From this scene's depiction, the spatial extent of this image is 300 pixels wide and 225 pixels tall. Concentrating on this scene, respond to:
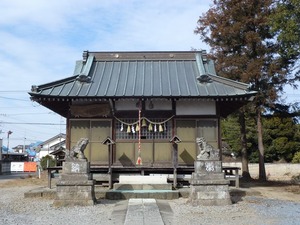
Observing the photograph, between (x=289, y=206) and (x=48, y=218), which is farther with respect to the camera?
(x=289, y=206)

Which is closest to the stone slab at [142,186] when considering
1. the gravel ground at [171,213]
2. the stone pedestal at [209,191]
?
the gravel ground at [171,213]

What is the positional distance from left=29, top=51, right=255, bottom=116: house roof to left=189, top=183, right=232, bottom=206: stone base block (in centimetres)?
433

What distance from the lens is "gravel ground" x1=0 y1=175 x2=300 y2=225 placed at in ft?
28.8

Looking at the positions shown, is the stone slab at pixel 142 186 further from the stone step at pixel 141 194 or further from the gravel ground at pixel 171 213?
the gravel ground at pixel 171 213

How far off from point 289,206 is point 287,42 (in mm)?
6190

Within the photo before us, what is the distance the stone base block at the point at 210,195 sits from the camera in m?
11.2

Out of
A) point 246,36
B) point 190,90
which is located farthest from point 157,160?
point 246,36

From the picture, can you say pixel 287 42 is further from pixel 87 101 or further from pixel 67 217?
pixel 67 217

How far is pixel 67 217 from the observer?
9383 millimetres

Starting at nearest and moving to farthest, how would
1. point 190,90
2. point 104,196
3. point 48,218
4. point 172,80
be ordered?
point 48,218, point 104,196, point 190,90, point 172,80

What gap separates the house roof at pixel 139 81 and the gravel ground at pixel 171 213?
4407mm

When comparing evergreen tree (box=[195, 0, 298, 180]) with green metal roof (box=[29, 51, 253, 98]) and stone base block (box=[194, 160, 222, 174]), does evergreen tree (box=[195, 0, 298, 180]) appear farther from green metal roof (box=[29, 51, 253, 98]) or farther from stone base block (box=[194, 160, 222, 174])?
stone base block (box=[194, 160, 222, 174])

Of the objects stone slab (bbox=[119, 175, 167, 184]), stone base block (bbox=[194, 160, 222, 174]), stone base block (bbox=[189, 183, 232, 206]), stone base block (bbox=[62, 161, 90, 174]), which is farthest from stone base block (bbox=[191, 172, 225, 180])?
stone base block (bbox=[62, 161, 90, 174])

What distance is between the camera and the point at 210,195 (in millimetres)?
11203
